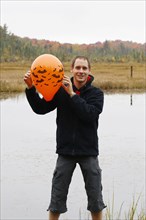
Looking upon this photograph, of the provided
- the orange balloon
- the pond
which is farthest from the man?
the pond

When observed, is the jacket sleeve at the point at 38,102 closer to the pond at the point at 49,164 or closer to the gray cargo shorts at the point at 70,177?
the gray cargo shorts at the point at 70,177

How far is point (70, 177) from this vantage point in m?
4.59

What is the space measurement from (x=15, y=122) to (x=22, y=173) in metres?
5.71

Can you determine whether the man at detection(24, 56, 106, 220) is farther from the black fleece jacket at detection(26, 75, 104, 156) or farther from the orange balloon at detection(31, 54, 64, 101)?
the orange balloon at detection(31, 54, 64, 101)

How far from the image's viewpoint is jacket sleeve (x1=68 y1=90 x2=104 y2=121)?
4.26 metres

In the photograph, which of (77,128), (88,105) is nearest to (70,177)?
(77,128)

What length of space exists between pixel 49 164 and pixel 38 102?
14.4 ft

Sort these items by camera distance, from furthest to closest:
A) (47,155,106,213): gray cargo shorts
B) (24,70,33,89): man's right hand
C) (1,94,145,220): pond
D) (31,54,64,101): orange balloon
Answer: (1,94,145,220): pond < (47,155,106,213): gray cargo shorts < (24,70,33,89): man's right hand < (31,54,64,101): orange balloon

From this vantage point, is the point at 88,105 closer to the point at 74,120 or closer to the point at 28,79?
the point at 74,120

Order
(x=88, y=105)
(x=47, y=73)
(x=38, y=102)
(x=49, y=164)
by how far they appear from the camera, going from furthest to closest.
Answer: (x=49, y=164) → (x=38, y=102) → (x=88, y=105) → (x=47, y=73)

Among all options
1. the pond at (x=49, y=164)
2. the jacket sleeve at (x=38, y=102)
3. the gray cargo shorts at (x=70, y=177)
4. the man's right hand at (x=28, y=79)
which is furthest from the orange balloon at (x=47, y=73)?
the pond at (x=49, y=164)

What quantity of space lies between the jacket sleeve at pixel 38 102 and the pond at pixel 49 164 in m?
1.93

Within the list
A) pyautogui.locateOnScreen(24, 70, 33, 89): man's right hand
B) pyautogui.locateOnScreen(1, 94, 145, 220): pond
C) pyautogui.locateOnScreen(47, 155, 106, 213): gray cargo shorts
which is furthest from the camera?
pyautogui.locateOnScreen(1, 94, 145, 220): pond

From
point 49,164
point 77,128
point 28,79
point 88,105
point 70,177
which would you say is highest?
point 28,79
